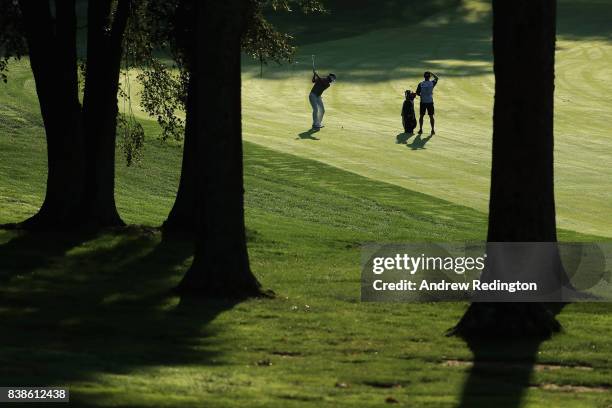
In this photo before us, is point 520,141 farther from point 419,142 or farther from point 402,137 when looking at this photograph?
point 402,137

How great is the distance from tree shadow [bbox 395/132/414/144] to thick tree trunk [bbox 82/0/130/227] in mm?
17075

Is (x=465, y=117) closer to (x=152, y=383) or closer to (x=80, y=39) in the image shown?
(x=80, y=39)

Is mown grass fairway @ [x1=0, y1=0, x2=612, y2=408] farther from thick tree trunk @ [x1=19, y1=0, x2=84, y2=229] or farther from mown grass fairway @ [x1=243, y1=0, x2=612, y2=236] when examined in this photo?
thick tree trunk @ [x1=19, y1=0, x2=84, y2=229]

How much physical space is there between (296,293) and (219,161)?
6.72 ft

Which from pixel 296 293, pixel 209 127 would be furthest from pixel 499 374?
pixel 209 127

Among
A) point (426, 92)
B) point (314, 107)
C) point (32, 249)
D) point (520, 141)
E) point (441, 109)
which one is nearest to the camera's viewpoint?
point (520, 141)

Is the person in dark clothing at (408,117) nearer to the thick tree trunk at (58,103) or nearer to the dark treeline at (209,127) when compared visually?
the dark treeline at (209,127)

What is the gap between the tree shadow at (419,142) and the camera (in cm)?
3650

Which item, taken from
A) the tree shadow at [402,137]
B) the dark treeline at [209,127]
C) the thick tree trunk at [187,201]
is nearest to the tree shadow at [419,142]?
the tree shadow at [402,137]

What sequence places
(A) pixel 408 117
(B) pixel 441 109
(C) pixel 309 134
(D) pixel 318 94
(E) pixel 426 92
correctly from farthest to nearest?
(B) pixel 441 109 < (A) pixel 408 117 < (C) pixel 309 134 < (D) pixel 318 94 < (E) pixel 426 92

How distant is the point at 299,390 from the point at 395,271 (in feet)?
27.0

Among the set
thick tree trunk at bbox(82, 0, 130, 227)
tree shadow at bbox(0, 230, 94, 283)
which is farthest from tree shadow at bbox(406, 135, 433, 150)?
tree shadow at bbox(0, 230, 94, 283)

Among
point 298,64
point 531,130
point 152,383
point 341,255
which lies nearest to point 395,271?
point 341,255

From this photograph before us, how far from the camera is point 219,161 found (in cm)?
1527
